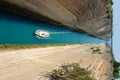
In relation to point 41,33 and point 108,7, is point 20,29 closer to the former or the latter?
point 41,33

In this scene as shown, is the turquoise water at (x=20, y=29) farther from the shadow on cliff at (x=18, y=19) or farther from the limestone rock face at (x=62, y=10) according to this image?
the limestone rock face at (x=62, y=10)

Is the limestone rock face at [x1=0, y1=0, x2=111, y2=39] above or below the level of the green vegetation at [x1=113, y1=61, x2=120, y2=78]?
above

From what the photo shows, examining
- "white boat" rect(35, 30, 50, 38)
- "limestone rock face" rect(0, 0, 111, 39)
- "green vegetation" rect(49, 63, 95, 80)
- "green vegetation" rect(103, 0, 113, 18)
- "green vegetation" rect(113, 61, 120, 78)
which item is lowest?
"green vegetation" rect(113, 61, 120, 78)

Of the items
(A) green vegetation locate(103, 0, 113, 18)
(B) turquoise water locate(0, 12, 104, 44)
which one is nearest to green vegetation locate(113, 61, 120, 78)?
(A) green vegetation locate(103, 0, 113, 18)

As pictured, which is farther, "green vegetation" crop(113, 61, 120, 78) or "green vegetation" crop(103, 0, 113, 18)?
"green vegetation" crop(103, 0, 113, 18)

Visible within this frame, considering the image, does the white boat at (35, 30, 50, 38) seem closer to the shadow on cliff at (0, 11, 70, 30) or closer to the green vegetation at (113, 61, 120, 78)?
the shadow on cliff at (0, 11, 70, 30)

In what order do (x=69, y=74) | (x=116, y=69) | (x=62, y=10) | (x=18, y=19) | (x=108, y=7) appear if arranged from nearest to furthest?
1. (x=69, y=74)
2. (x=18, y=19)
3. (x=62, y=10)
4. (x=116, y=69)
5. (x=108, y=7)

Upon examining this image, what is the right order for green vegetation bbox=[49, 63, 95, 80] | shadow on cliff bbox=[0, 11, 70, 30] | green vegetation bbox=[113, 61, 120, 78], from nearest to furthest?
green vegetation bbox=[49, 63, 95, 80], shadow on cliff bbox=[0, 11, 70, 30], green vegetation bbox=[113, 61, 120, 78]

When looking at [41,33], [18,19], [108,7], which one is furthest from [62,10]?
[108,7]

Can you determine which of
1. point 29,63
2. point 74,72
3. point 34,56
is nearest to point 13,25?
point 34,56

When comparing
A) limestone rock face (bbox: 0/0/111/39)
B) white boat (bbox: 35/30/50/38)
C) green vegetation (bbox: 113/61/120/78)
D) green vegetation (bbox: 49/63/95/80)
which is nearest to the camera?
green vegetation (bbox: 49/63/95/80)
